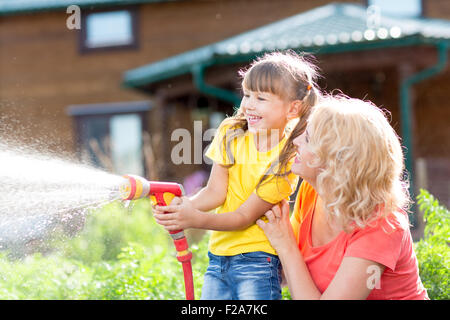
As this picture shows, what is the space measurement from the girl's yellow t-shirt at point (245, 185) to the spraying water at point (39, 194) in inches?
21.0

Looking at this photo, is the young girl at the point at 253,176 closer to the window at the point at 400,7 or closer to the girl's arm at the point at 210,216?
the girl's arm at the point at 210,216

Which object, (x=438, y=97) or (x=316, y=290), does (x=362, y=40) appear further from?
(x=316, y=290)

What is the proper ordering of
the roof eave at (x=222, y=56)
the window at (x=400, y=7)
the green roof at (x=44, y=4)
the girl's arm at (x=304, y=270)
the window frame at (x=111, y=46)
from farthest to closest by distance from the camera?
the window frame at (x=111, y=46) → the green roof at (x=44, y=4) → the window at (x=400, y=7) → the roof eave at (x=222, y=56) → the girl's arm at (x=304, y=270)

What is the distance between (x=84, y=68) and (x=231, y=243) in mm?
11110

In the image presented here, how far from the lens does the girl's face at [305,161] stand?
2.13m

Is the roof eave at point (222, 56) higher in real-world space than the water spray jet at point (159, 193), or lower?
higher

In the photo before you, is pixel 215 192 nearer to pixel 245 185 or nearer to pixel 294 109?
pixel 245 185

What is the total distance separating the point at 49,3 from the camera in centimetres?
1269

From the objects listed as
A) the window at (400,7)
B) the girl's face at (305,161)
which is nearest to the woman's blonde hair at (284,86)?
the girl's face at (305,161)

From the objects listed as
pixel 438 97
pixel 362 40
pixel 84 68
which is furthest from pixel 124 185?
pixel 84 68

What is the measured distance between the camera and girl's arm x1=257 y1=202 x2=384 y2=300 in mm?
1997

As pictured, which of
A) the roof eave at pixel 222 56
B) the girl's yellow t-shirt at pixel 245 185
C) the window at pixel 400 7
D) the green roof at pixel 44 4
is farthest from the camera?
the green roof at pixel 44 4

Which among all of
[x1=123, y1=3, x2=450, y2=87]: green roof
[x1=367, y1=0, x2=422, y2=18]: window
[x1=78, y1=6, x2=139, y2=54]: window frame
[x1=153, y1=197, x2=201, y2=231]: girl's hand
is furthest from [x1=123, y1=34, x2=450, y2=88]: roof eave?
[x1=153, y1=197, x2=201, y2=231]: girl's hand

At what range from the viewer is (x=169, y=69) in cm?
969
